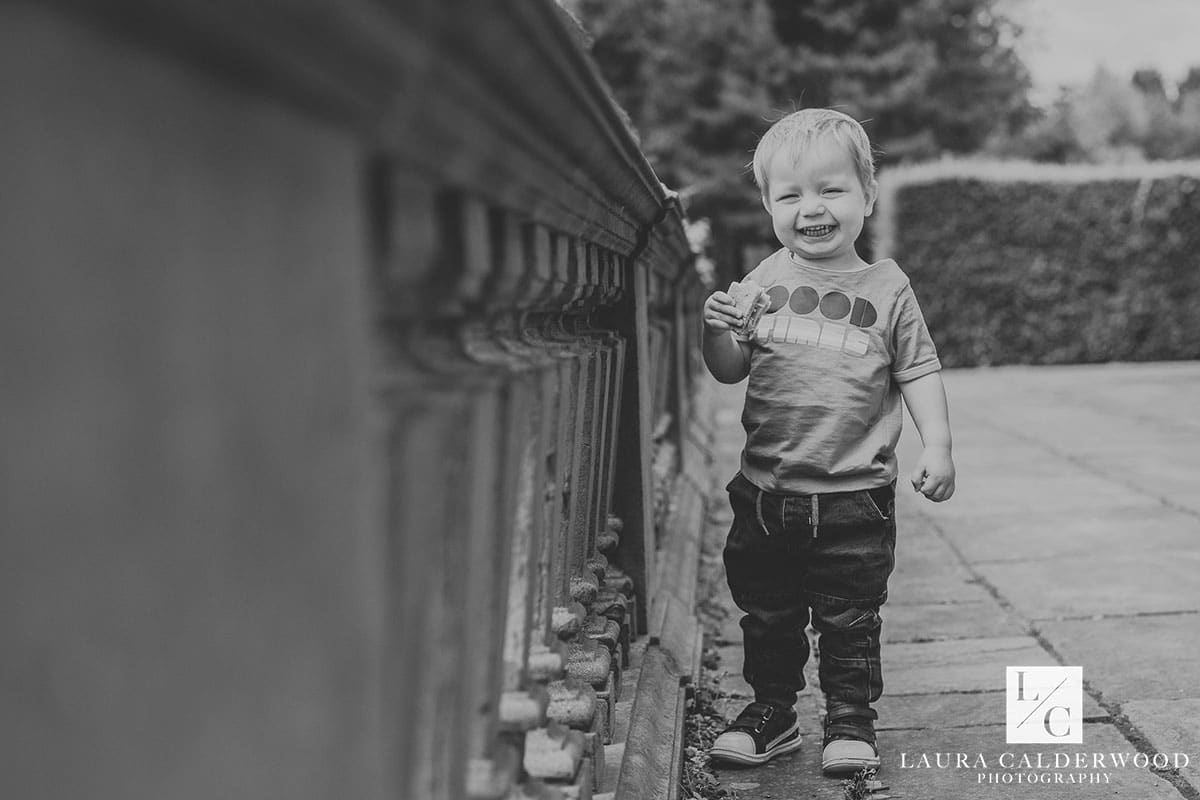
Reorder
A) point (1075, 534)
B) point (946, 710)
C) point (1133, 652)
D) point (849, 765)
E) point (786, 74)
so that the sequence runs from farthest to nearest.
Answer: point (786, 74), point (1075, 534), point (1133, 652), point (946, 710), point (849, 765)

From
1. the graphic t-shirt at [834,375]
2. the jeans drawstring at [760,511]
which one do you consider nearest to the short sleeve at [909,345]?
the graphic t-shirt at [834,375]

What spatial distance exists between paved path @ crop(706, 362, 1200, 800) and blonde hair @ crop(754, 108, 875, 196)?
125 cm

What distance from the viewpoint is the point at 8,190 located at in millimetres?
658

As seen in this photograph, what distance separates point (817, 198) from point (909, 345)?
14.3 inches

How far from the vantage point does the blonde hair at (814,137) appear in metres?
2.58

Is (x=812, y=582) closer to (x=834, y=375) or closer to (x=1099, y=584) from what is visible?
(x=834, y=375)

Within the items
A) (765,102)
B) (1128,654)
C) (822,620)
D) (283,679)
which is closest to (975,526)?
(1128,654)

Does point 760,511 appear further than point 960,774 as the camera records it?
Yes

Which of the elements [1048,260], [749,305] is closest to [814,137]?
[749,305]

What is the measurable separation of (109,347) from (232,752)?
0.27 metres

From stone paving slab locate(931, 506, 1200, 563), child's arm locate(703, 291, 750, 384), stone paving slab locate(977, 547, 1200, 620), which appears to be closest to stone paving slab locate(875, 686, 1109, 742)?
stone paving slab locate(977, 547, 1200, 620)

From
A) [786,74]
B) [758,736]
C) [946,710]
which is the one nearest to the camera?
[758,736]

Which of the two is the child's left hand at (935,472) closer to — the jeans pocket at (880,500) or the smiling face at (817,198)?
the jeans pocket at (880,500)

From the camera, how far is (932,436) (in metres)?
2.59
